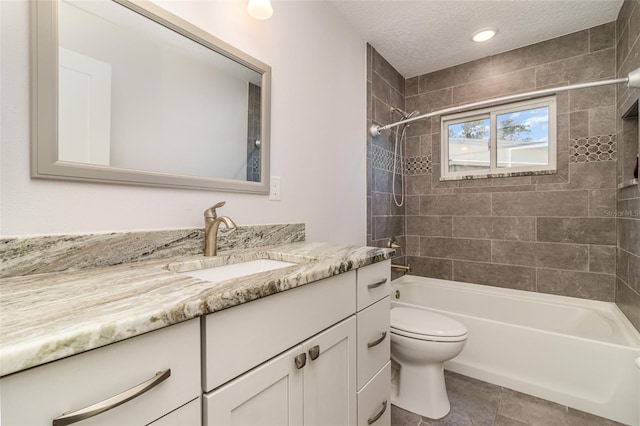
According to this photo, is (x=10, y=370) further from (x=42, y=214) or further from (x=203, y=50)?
(x=203, y=50)

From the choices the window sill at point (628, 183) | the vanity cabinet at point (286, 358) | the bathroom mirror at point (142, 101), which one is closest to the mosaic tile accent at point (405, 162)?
the bathroom mirror at point (142, 101)

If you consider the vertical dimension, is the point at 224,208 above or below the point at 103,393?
above

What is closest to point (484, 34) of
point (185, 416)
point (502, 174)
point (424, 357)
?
point (502, 174)

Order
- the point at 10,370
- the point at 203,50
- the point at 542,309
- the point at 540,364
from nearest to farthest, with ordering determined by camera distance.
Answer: the point at 10,370 < the point at 203,50 < the point at 540,364 < the point at 542,309

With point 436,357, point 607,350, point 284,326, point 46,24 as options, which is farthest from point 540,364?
point 46,24

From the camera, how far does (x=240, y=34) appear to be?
1306 millimetres

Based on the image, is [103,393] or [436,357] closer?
[103,393]

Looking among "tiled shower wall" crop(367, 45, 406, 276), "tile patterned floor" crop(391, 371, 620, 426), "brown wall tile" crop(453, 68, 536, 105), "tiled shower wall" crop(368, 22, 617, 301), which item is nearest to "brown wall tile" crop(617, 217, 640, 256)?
"tiled shower wall" crop(368, 22, 617, 301)

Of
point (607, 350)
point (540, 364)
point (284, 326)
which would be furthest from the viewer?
point (540, 364)

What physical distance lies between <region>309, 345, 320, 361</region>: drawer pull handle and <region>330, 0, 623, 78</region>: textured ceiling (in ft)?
6.69

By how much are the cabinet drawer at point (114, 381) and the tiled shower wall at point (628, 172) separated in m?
2.30

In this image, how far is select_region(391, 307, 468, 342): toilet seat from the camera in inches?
59.7

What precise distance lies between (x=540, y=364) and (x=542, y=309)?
60cm

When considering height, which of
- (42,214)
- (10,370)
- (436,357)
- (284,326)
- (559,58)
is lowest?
(436,357)
